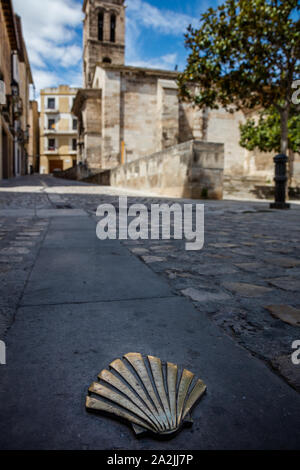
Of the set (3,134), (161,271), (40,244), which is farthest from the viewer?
(3,134)

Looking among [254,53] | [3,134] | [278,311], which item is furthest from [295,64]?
[3,134]

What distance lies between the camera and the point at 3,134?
2133 centimetres

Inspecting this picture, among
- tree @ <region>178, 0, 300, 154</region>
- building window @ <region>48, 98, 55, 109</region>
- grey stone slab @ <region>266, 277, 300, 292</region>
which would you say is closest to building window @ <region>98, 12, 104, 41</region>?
building window @ <region>48, 98, 55, 109</region>

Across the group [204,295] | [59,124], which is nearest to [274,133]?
[204,295]

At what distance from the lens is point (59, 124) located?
49.1 meters

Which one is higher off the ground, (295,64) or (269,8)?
(269,8)

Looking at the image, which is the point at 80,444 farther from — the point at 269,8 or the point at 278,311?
the point at 269,8

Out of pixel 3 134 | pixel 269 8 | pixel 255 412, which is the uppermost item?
pixel 269 8

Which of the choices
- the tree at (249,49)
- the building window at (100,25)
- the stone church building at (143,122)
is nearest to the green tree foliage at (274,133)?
the tree at (249,49)

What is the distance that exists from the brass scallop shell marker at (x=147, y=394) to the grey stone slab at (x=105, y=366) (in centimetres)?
2

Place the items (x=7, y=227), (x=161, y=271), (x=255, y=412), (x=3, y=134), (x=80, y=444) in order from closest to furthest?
(x=80, y=444) < (x=255, y=412) < (x=161, y=271) < (x=7, y=227) < (x=3, y=134)

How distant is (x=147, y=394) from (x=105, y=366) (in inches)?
7.6

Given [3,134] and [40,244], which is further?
[3,134]

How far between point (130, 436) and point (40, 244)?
2.57m
